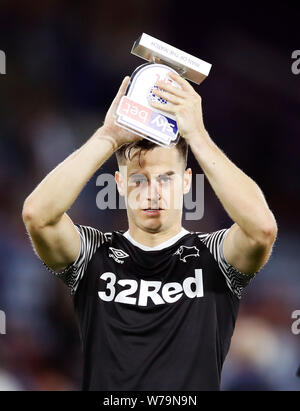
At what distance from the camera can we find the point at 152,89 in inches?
67.1

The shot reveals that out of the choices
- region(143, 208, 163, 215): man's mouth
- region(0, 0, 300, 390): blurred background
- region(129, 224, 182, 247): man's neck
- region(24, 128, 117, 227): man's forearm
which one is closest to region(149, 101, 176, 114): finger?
region(24, 128, 117, 227): man's forearm

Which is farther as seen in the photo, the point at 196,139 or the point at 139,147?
the point at 139,147

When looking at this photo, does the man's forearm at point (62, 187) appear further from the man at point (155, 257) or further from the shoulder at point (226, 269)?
the shoulder at point (226, 269)

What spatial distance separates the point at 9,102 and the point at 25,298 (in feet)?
3.68

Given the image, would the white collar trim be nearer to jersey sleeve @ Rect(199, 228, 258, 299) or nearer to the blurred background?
jersey sleeve @ Rect(199, 228, 258, 299)

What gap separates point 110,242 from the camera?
2006 mm

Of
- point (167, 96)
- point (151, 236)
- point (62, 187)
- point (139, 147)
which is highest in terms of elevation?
point (167, 96)

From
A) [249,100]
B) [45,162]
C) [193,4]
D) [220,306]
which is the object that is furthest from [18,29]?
[220,306]

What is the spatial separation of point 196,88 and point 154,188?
1637 millimetres

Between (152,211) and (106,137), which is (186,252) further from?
(106,137)

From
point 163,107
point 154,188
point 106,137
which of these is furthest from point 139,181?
point 163,107

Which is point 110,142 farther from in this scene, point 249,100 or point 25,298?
point 249,100

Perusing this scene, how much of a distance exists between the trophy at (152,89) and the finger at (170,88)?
2 centimetres

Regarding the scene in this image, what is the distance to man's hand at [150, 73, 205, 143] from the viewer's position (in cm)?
169
